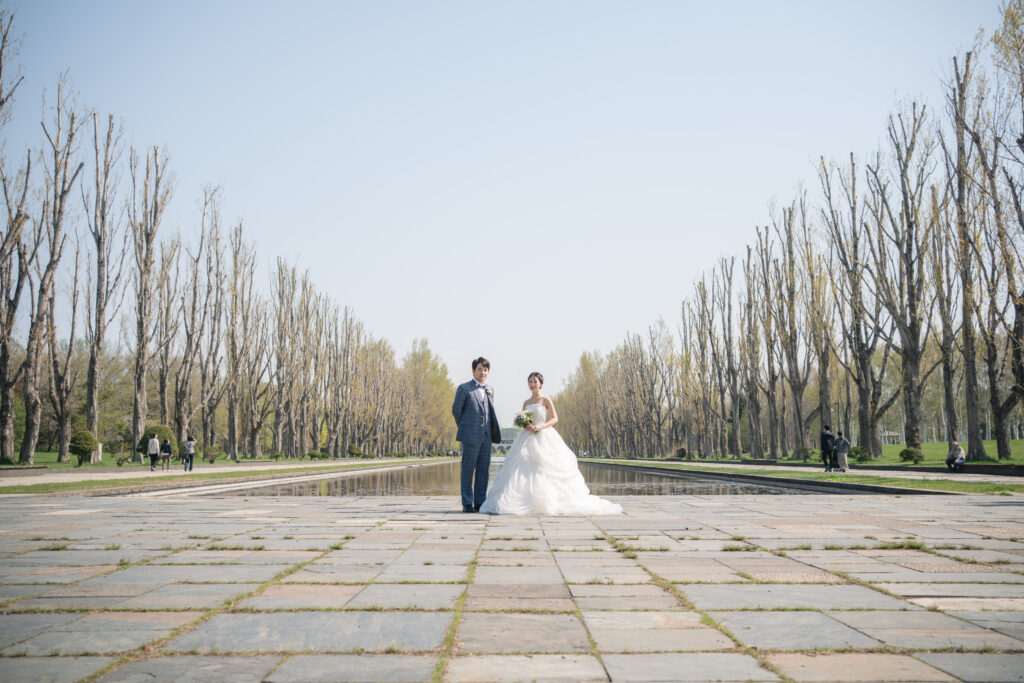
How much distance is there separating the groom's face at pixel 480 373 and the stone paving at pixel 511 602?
97.6 inches

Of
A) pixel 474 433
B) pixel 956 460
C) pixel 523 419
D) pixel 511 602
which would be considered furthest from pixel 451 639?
pixel 956 460

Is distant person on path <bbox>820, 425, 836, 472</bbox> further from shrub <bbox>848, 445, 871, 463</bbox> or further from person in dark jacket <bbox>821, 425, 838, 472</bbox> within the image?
shrub <bbox>848, 445, 871, 463</bbox>

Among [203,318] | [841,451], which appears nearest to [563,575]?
[841,451]

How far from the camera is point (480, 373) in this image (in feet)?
30.8

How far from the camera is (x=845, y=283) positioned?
3241cm

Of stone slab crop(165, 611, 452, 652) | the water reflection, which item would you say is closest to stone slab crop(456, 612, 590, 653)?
stone slab crop(165, 611, 452, 652)

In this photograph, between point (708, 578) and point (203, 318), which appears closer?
point (708, 578)

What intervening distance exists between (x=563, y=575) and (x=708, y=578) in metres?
1.02

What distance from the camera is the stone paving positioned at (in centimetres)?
279

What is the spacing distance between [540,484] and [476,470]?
43.9 inches

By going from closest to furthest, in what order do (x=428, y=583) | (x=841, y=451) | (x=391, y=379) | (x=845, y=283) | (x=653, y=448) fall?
1. (x=428, y=583)
2. (x=841, y=451)
3. (x=845, y=283)
4. (x=653, y=448)
5. (x=391, y=379)

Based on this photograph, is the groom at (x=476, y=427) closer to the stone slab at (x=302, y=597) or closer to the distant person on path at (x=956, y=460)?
the stone slab at (x=302, y=597)

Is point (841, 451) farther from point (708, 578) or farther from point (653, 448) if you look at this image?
point (653, 448)

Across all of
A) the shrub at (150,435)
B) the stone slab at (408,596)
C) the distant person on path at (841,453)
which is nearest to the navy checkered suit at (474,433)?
the stone slab at (408,596)
